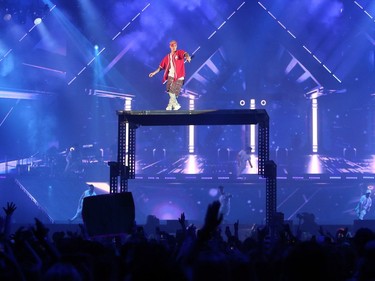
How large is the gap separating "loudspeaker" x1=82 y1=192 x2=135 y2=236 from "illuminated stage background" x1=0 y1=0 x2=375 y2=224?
43.9 ft

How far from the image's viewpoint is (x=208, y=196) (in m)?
22.7

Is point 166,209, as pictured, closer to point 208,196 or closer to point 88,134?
point 208,196

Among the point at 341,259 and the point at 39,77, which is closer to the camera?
the point at 341,259

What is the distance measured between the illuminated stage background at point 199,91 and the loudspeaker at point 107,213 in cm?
1339

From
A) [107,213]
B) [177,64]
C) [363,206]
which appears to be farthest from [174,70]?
[363,206]

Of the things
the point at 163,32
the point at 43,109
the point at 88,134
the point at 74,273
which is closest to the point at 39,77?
the point at 43,109

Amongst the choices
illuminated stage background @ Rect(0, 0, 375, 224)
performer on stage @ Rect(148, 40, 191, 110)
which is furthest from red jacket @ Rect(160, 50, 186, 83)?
illuminated stage background @ Rect(0, 0, 375, 224)

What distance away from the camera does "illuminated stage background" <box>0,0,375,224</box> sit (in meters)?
22.5

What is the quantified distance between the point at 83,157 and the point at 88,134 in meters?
1.03

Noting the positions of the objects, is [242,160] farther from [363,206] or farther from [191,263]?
[191,263]

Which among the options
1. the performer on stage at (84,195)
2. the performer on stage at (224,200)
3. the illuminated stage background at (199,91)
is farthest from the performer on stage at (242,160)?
the performer on stage at (84,195)

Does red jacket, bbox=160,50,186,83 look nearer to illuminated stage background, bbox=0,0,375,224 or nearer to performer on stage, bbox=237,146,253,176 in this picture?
performer on stage, bbox=237,146,253,176

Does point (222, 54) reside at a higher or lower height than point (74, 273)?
higher

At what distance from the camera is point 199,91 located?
2325 centimetres
